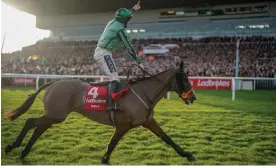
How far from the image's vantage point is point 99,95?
431 centimetres

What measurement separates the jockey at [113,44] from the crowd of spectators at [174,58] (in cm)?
1303

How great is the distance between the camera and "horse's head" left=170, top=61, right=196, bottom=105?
4.43 m

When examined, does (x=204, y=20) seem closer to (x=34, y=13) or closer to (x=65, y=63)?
(x=65, y=63)

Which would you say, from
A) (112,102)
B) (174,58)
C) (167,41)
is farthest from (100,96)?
(167,41)

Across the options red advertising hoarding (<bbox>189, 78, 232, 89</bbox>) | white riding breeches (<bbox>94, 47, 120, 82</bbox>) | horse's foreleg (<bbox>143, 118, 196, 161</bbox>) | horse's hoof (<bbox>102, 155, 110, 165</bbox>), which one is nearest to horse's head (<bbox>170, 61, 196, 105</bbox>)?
horse's foreleg (<bbox>143, 118, 196, 161</bbox>)

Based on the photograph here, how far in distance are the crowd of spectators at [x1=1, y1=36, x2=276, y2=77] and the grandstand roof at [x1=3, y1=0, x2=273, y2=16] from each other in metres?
2.78

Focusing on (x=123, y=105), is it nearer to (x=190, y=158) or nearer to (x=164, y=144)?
(x=190, y=158)

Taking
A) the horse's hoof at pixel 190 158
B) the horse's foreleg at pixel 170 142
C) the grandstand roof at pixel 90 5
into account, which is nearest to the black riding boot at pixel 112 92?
the horse's foreleg at pixel 170 142

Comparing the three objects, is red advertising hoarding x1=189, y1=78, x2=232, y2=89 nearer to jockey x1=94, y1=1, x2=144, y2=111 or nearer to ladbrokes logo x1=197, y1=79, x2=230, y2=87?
ladbrokes logo x1=197, y1=79, x2=230, y2=87

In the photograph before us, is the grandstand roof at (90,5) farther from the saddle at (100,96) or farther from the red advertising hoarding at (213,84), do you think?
the saddle at (100,96)

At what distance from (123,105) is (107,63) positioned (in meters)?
0.62

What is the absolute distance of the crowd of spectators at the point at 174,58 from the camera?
19812 mm

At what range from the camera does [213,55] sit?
78.7 ft

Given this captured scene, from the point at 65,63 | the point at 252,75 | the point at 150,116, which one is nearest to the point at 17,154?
the point at 150,116
